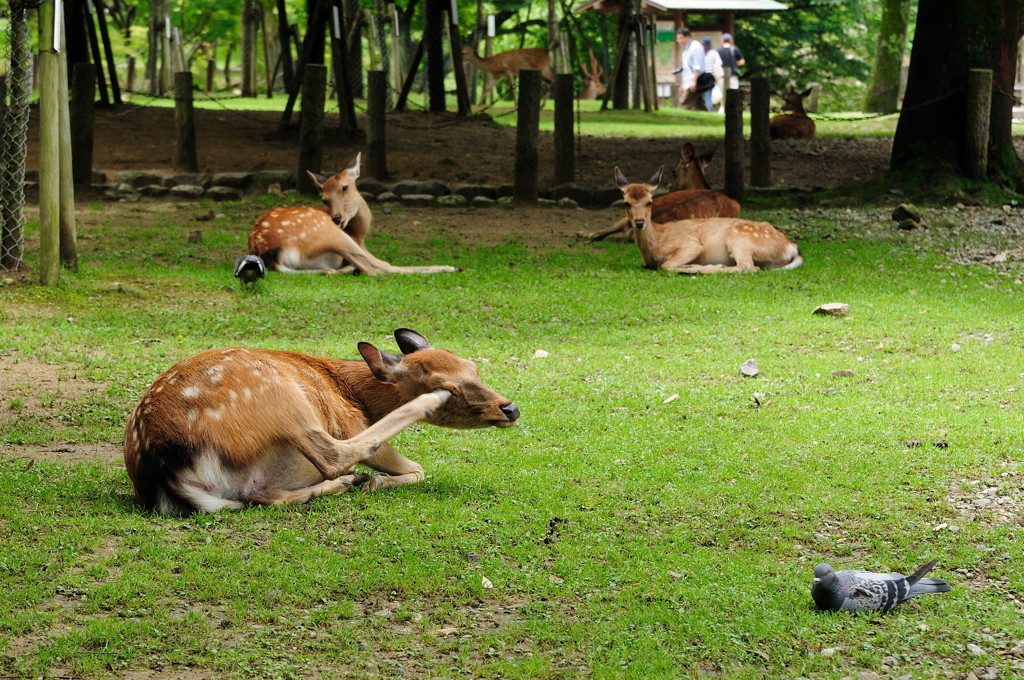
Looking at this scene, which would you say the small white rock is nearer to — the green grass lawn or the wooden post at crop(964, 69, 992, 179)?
the green grass lawn

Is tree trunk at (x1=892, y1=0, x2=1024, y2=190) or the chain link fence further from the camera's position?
tree trunk at (x1=892, y1=0, x2=1024, y2=190)

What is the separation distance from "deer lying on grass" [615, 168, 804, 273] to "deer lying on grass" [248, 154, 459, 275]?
176 cm

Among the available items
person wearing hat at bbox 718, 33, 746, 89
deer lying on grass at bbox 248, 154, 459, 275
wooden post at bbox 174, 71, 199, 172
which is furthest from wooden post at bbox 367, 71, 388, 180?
person wearing hat at bbox 718, 33, 746, 89

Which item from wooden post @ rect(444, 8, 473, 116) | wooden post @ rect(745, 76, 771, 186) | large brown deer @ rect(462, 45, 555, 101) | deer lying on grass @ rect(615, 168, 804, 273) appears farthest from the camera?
large brown deer @ rect(462, 45, 555, 101)

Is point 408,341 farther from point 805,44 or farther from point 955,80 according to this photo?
point 805,44

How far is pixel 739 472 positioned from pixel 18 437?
11.5ft

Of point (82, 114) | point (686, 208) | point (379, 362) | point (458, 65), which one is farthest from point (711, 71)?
point (379, 362)

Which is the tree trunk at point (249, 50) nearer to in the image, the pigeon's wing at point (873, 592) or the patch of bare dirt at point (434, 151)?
the patch of bare dirt at point (434, 151)

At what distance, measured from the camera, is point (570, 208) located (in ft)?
50.1

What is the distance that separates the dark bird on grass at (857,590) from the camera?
4.18 metres

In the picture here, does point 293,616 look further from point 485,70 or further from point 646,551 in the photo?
point 485,70

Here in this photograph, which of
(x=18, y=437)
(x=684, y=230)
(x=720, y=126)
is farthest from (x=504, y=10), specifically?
(x=18, y=437)

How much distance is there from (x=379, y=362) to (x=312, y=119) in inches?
401

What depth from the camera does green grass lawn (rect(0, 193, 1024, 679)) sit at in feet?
13.3
